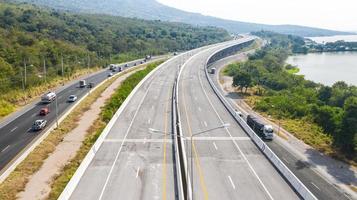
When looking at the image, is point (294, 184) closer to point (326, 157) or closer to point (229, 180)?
point (229, 180)

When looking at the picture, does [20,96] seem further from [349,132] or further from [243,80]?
[349,132]

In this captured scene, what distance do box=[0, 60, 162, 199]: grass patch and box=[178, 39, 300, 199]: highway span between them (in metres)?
16.2

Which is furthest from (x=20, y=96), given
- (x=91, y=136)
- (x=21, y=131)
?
(x=91, y=136)

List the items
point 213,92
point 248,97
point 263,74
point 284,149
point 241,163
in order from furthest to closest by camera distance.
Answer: point 263,74 → point 248,97 → point 213,92 → point 284,149 → point 241,163

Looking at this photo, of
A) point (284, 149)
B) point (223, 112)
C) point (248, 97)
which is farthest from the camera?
point (248, 97)

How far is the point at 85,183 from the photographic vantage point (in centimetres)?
3625

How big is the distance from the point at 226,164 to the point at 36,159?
2416 cm

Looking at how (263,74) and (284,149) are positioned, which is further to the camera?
(263,74)

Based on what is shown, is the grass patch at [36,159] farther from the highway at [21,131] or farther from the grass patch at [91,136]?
the highway at [21,131]

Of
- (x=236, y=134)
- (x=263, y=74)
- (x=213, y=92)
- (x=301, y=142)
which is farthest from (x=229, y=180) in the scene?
(x=263, y=74)

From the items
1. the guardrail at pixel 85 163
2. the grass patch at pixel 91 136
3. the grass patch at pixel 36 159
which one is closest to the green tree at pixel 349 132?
the guardrail at pixel 85 163

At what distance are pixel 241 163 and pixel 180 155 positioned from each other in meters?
7.24

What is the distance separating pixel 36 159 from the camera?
46.5 m

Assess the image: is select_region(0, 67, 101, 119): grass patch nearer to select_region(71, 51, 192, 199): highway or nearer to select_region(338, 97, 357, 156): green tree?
select_region(71, 51, 192, 199): highway
